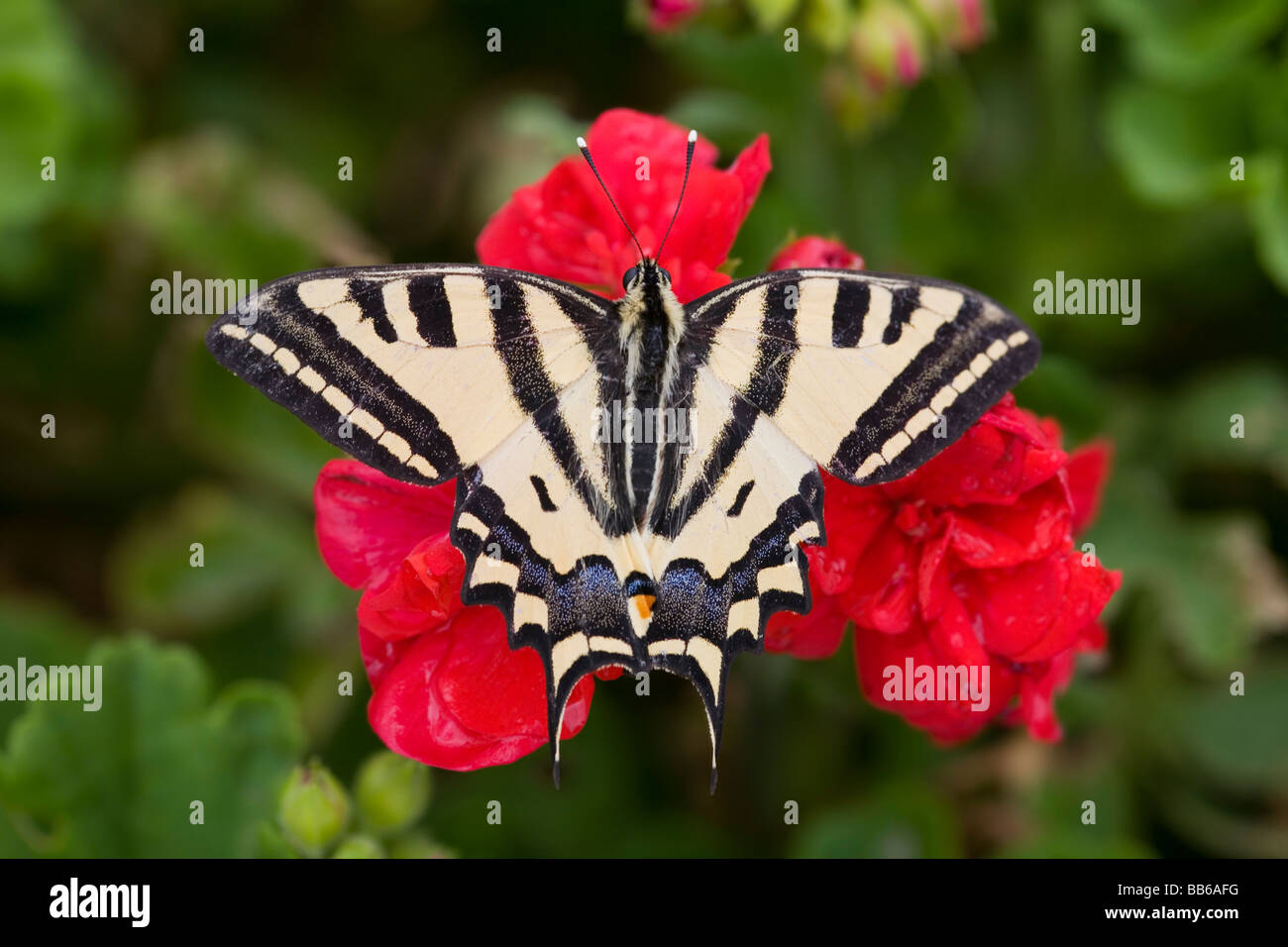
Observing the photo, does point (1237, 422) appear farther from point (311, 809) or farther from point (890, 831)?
point (311, 809)

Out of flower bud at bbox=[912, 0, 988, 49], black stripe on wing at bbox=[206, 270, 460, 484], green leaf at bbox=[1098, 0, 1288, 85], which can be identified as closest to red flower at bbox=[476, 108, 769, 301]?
black stripe on wing at bbox=[206, 270, 460, 484]

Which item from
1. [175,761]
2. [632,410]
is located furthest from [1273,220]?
[175,761]

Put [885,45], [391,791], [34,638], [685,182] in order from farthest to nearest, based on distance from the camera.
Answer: [34,638], [885,45], [391,791], [685,182]

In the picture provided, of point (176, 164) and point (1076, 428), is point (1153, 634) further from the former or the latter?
point (176, 164)

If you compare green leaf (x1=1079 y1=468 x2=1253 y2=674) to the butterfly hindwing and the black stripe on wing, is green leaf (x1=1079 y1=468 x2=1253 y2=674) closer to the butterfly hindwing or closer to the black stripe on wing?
the butterfly hindwing

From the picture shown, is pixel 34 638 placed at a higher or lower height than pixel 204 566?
lower

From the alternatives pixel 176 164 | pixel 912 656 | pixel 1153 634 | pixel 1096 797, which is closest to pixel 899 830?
pixel 1096 797
